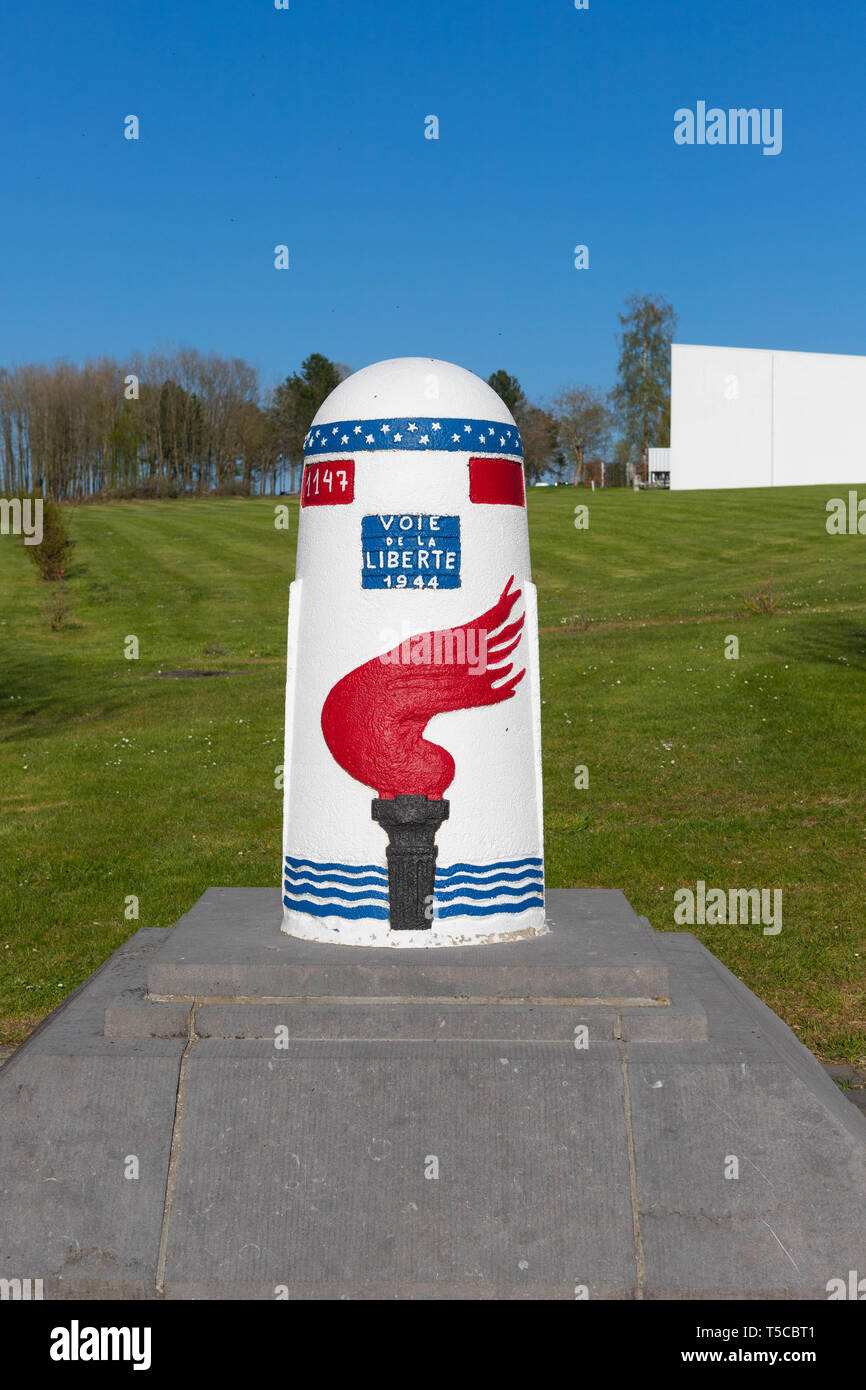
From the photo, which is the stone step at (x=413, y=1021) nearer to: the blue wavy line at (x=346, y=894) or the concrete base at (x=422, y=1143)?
the concrete base at (x=422, y=1143)

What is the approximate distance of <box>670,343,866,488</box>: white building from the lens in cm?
6506

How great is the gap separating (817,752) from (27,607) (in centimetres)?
2496

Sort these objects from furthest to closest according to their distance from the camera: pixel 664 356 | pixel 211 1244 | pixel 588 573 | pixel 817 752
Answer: pixel 664 356 → pixel 588 573 → pixel 817 752 → pixel 211 1244

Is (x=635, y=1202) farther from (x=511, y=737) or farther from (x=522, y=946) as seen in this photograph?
(x=511, y=737)

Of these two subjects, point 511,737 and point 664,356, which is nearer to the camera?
point 511,737

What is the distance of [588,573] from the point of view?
38.2 meters

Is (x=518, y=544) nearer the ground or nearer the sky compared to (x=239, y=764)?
nearer the sky

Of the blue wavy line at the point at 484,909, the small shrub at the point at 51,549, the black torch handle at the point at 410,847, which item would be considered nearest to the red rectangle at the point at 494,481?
the black torch handle at the point at 410,847

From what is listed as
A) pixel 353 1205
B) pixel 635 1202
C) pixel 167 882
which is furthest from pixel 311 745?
pixel 167 882

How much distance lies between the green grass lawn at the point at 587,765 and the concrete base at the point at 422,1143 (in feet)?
9.09

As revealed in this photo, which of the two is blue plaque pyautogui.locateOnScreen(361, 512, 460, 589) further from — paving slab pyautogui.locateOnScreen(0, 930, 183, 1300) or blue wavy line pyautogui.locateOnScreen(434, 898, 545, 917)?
paving slab pyautogui.locateOnScreen(0, 930, 183, 1300)

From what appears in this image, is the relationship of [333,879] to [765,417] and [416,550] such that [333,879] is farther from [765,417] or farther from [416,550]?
[765,417]

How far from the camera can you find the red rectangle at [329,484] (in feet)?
18.9

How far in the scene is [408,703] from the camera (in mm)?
5684
